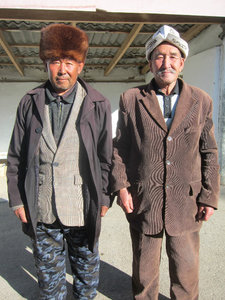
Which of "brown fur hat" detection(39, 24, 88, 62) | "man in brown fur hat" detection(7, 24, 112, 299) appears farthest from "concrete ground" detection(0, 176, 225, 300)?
"brown fur hat" detection(39, 24, 88, 62)

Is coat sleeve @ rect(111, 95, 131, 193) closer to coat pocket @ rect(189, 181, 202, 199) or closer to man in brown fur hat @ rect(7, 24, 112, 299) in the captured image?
man in brown fur hat @ rect(7, 24, 112, 299)

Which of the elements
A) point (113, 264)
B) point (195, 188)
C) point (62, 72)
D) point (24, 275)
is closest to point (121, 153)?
point (195, 188)

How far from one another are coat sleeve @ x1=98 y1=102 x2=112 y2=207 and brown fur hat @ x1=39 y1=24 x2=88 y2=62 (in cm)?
40

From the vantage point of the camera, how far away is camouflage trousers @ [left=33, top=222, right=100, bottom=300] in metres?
1.82

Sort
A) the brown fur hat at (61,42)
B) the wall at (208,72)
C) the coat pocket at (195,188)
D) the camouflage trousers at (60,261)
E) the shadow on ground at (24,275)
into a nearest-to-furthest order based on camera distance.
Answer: the brown fur hat at (61,42), the coat pocket at (195,188), the camouflage trousers at (60,261), the shadow on ground at (24,275), the wall at (208,72)

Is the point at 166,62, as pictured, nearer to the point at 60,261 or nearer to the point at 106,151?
the point at 106,151

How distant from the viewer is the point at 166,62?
5.38 feet

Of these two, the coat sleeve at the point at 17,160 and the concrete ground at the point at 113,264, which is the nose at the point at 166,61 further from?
the concrete ground at the point at 113,264

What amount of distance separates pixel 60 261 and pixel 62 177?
64 centimetres

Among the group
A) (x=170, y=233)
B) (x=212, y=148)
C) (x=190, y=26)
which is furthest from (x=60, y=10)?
(x=170, y=233)

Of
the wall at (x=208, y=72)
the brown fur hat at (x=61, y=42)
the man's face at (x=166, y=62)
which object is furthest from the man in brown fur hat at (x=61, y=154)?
the wall at (x=208, y=72)

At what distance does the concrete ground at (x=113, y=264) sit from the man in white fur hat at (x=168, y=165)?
0.54m

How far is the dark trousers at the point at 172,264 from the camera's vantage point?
1.73 m

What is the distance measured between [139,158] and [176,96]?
0.46 metres
